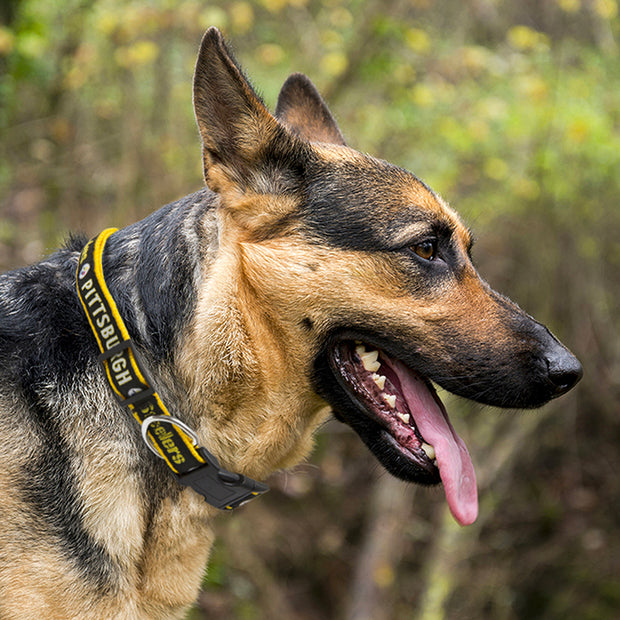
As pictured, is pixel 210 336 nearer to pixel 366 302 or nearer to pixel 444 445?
pixel 366 302

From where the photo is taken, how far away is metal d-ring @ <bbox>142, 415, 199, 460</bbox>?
7.88 feet

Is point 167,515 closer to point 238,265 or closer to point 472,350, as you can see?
point 238,265

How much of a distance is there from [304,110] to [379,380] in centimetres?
156

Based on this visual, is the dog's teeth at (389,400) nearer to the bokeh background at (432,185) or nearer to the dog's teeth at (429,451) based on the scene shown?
the dog's teeth at (429,451)

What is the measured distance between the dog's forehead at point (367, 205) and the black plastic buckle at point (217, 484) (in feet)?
3.17

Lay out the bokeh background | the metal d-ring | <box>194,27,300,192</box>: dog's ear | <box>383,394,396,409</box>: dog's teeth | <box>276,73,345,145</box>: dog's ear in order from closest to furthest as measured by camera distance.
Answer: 1. the metal d-ring
2. <box>194,27,300,192</box>: dog's ear
3. <box>383,394,396,409</box>: dog's teeth
4. <box>276,73,345,145</box>: dog's ear
5. the bokeh background

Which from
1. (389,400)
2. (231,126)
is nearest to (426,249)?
(389,400)

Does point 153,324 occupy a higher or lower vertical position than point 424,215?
lower

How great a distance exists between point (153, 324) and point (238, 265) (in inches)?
15.2

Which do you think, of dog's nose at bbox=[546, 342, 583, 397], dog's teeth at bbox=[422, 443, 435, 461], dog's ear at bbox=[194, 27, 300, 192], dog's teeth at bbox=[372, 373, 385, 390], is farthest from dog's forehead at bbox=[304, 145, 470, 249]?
dog's teeth at bbox=[422, 443, 435, 461]

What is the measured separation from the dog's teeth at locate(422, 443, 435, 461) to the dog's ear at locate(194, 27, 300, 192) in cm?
124

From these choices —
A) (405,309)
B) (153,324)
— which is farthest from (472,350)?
(153,324)

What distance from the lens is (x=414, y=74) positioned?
7539mm

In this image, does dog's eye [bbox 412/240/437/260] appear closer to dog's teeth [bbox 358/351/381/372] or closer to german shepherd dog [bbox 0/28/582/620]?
german shepherd dog [bbox 0/28/582/620]
